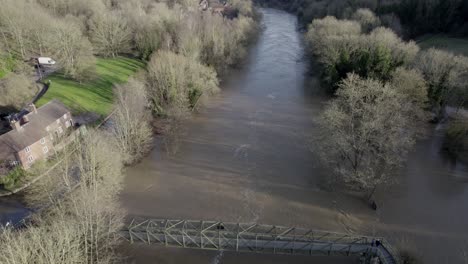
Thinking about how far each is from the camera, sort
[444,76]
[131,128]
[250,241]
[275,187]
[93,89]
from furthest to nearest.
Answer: [93,89] < [444,76] < [131,128] < [275,187] < [250,241]

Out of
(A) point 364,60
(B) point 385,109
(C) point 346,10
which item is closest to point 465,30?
(C) point 346,10

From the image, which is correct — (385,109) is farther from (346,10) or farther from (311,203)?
(346,10)

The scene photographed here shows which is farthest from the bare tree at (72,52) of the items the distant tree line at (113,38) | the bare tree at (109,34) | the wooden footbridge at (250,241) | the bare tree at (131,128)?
the wooden footbridge at (250,241)

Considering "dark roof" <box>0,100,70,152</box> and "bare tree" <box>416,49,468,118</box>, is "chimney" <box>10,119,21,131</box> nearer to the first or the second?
"dark roof" <box>0,100,70,152</box>

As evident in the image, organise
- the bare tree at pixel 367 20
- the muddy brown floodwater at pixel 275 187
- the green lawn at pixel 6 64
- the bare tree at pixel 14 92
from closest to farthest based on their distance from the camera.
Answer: the muddy brown floodwater at pixel 275 187 < the bare tree at pixel 14 92 < the green lawn at pixel 6 64 < the bare tree at pixel 367 20

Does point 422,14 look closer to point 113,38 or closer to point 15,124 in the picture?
point 113,38

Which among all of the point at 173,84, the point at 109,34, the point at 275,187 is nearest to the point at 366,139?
the point at 275,187

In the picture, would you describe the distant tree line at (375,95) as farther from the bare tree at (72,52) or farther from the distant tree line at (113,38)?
the bare tree at (72,52)
